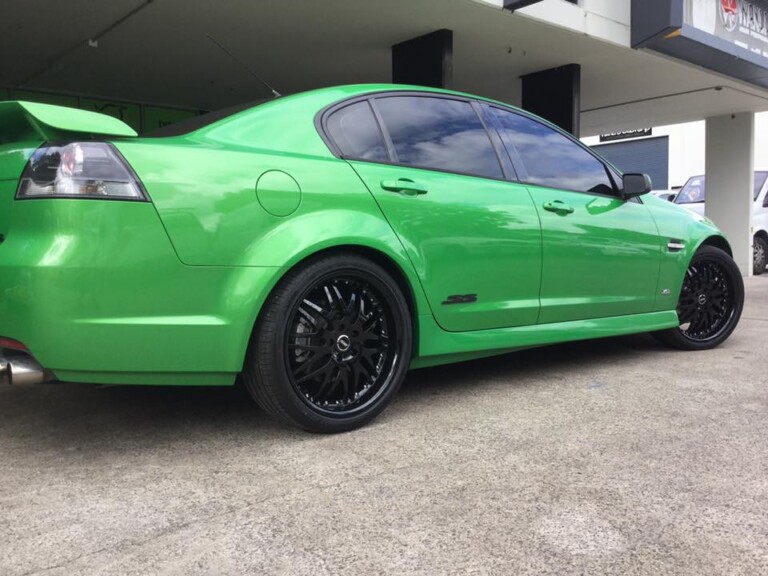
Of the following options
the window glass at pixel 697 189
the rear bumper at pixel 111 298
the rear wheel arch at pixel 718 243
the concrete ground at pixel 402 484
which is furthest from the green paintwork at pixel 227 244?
the window glass at pixel 697 189

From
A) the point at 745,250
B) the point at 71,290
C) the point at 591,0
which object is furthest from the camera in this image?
the point at 745,250

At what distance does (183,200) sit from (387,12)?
5.02 meters

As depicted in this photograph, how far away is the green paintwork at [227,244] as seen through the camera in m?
2.16

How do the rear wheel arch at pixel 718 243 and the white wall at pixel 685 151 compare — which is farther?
the white wall at pixel 685 151

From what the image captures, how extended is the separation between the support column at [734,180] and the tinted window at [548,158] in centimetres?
982

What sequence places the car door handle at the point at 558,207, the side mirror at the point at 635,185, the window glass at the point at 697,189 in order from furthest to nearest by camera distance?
the window glass at the point at 697,189 < the side mirror at the point at 635,185 < the car door handle at the point at 558,207

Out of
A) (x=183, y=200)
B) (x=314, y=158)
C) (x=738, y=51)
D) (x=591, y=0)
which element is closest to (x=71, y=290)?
(x=183, y=200)

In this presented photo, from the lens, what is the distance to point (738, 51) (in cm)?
884

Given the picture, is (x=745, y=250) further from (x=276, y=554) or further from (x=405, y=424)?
(x=276, y=554)

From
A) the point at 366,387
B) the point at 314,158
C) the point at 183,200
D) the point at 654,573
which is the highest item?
the point at 314,158

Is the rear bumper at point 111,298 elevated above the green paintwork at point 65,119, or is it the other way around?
the green paintwork at point 65,119

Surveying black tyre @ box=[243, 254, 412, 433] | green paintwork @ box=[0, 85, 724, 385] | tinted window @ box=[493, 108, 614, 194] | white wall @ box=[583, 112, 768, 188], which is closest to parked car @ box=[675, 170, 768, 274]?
tinted window @ box=[493, 108, 614, 194]

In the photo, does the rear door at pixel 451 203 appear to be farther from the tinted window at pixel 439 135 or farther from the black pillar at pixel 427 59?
the black pillar at pixel 427 59

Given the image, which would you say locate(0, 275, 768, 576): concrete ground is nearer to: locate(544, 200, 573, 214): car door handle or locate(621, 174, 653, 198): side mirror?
locate(544, 200, 573, 214): car door handle
